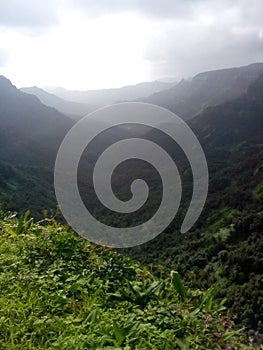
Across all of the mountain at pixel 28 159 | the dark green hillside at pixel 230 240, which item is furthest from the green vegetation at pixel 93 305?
the mountain at pixel 28 159

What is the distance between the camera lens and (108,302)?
292 centimetres

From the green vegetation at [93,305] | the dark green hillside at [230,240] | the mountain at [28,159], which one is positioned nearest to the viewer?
the green vegetation at [93,305]

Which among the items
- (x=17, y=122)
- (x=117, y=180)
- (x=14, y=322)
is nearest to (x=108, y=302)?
(x=14, y=322)

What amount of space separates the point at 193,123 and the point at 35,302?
167 metres

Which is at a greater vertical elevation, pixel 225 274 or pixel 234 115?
pixel 234 115

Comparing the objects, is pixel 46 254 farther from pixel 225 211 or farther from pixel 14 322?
pixel 225 211

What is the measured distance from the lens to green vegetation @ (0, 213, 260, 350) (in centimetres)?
239

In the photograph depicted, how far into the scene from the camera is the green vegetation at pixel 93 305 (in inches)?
94.2

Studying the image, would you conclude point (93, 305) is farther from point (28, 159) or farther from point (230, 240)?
point (28, 159)

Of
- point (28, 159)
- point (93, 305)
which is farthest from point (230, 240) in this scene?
point (28, 159)

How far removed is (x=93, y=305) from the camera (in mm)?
2830

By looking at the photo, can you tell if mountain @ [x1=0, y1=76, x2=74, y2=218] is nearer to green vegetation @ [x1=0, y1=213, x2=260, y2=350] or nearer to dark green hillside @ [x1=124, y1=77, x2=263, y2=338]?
green vegetation @ [x1=0, y1=213, x2=260, y2=350]

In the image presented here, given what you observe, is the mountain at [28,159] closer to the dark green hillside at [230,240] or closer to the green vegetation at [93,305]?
the green vegetation at [93,305]

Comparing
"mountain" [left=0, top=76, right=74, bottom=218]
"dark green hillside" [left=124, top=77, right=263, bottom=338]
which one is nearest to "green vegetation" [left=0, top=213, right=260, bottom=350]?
"dark green hillside" [left=124, top=77, right=263, bottom=338]
